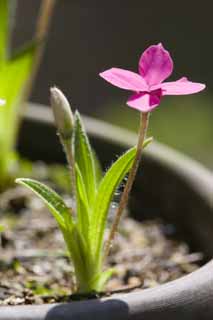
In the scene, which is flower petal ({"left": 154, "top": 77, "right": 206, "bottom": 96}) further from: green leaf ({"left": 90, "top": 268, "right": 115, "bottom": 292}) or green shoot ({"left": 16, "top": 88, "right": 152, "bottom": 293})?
green leaf ({"left": 90, "top": 268, "right": 115, "bottom": 292})

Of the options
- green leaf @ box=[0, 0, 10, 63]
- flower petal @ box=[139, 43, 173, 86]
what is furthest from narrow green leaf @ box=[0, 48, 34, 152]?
flower petal @ box=[139, 43, 173, 86]

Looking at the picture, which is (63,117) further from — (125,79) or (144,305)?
(144,305)

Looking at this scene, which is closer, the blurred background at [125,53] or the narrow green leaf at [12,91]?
the narrow green leaf at [12,91]

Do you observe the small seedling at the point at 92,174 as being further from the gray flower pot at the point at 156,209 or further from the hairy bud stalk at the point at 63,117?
the gray flower pot at the point at 156,209

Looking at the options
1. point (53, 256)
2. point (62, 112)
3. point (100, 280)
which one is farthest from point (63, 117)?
point (53, 256)

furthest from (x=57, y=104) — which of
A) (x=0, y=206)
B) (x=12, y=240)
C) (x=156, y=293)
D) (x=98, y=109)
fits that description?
(x=98, y=109)

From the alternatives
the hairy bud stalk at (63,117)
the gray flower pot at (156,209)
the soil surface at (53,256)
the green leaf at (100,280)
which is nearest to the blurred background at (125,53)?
the gray flower pot at (156,209)
